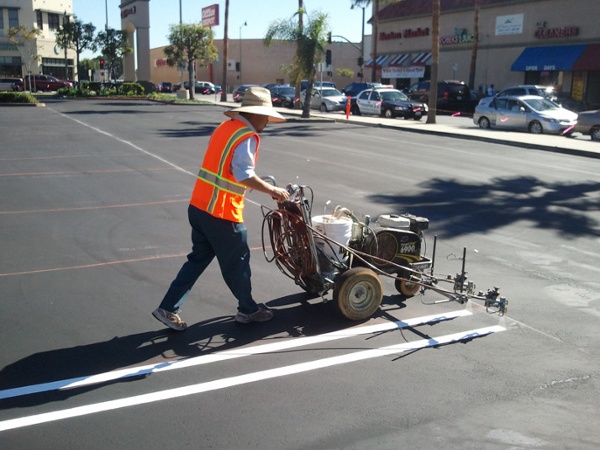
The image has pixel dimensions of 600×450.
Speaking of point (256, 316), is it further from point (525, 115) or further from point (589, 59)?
point (589, 59)

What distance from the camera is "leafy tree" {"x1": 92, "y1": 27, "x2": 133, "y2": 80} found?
56688 mm

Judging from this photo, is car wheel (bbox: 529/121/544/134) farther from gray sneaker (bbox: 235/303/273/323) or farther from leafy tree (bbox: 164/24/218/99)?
leafy tree (bbox: 164/24/218/99)

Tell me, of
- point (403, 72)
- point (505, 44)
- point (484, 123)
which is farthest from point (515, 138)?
point (403, 72)

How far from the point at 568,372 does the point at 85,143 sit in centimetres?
1709

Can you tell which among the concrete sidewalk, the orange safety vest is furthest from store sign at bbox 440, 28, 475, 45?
the orange safety vest

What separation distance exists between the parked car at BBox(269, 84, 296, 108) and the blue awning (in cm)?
1479

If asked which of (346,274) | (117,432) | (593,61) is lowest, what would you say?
(117,432)

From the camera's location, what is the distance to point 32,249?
803 cm

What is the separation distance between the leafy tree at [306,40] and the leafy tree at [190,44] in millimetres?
19877

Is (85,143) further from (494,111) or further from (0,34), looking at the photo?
(0,34)

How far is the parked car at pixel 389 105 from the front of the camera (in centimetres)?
3297

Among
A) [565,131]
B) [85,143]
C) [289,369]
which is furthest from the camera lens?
[565,131]

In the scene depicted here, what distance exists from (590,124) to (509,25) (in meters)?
23.7

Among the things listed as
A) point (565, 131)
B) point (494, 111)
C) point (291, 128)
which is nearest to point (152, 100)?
point (291, 128)
